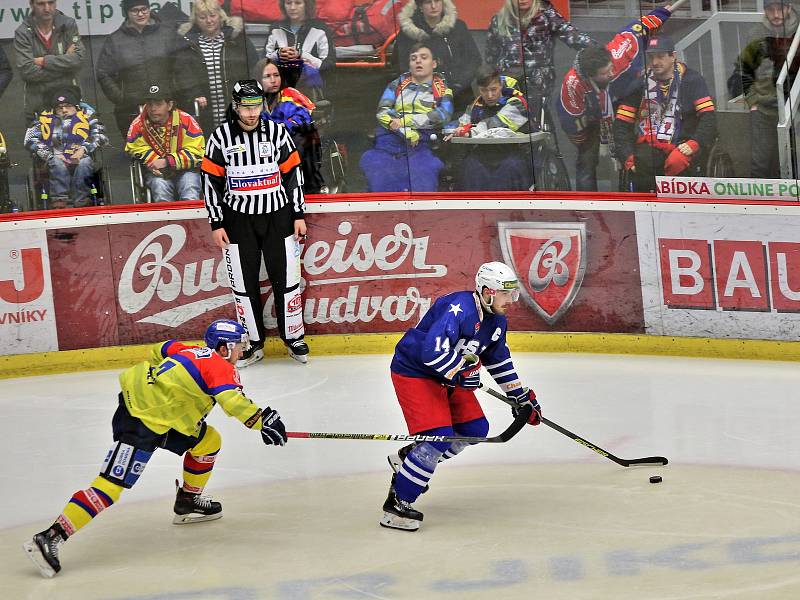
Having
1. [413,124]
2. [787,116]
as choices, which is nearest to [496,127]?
[413,124]

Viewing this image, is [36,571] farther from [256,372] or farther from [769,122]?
[769,122]

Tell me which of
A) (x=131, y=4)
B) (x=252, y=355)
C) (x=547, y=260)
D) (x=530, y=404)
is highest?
(x=131, y=4)

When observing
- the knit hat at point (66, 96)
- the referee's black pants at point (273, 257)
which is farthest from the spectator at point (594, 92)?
the knit hat at point (66, 96)

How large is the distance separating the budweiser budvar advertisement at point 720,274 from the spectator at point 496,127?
3.13ft

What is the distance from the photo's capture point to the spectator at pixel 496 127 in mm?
8828

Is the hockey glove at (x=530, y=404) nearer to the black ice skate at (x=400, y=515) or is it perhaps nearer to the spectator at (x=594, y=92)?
the black ice skate at (x=400, y=515)

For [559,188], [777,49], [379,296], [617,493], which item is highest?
[777,49]

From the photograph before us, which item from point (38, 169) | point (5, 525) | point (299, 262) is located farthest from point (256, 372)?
point (5, 525)

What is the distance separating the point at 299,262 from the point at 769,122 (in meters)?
3.20

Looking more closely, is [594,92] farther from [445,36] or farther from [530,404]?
[530,404]

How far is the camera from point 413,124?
352 inches

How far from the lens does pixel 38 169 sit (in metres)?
8.91

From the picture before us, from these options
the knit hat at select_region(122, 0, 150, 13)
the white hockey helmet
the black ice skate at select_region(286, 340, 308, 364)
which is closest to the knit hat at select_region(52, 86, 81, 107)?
the knit hat at select_region(122, 0, 150, 13)

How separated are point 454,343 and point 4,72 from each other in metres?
5.03
